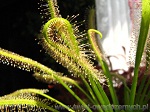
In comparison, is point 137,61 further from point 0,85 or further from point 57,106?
point 0,85

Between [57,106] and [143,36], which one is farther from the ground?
[143,36]

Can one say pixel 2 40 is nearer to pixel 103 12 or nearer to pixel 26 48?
pixel 26 48

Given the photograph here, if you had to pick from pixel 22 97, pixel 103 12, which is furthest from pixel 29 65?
pixel 103 12

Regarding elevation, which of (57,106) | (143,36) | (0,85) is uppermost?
(0,85)

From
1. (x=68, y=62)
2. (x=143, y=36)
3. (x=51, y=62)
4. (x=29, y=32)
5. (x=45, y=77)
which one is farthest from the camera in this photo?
(x=29, y=32)

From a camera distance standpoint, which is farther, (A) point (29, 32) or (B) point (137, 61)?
(A) point (29, 32)

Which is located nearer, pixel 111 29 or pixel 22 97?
pixel 22 97

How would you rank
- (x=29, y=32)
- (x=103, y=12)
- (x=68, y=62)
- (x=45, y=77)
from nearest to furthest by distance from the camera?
1. (x=68, y=62)
2. (x=45, y=77)
3. (x=103, y=12)
4. (x=29, y=32)

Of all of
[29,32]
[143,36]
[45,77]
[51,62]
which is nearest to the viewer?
[143,36]

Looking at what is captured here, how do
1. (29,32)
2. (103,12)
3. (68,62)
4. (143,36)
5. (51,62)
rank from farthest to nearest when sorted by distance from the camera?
(29,32) < (51,62) < (103,12) < (68,62) < (143,36)

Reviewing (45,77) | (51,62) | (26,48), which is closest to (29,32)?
(26,48)
